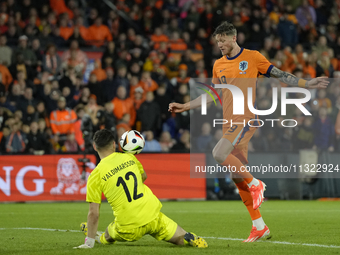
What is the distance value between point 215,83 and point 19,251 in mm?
3116

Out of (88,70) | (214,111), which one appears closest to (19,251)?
(214,111)

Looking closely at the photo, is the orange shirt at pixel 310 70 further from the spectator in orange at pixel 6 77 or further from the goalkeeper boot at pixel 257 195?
the goalkeeper boot at pixel 257 195

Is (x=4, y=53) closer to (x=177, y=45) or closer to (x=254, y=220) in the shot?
(x=177, y=45)

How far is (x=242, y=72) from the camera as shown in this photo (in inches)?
283

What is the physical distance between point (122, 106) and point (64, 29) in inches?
151

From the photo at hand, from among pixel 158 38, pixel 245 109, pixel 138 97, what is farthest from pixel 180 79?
pixel 245 109

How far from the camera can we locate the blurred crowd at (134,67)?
14.9 meters

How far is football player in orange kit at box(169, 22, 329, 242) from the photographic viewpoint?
7.01m

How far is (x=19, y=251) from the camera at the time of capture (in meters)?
6.12

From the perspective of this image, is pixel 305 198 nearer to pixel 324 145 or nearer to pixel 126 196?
pixel 324 145

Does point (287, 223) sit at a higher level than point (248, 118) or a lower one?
lower

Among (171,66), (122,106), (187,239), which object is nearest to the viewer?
(187,239)

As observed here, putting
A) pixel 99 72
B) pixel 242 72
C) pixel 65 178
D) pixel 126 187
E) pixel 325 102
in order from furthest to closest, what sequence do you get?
pixel 99 72 < pixel 325 102 < pixel 65 178 < pixel 242 72 < pixel 126 187

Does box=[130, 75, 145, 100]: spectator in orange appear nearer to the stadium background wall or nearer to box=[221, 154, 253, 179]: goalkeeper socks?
the stadium background wall
